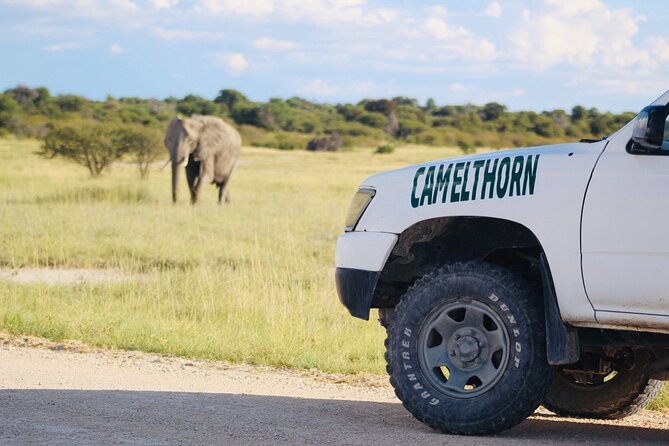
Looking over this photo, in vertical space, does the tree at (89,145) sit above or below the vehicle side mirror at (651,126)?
below

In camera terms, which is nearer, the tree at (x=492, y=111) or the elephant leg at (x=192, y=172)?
the elephant leg at (x=192, y=172)

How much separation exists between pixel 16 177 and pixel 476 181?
1024 inches

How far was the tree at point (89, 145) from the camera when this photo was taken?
107ft

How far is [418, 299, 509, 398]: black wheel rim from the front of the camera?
19.8 ft

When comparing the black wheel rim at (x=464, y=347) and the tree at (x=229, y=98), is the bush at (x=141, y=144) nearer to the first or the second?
the black wheel rim at (x=464, y=347)

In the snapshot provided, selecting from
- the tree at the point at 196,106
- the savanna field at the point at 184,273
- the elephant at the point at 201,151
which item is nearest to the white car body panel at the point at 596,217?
the savanna field at the point at 184,273

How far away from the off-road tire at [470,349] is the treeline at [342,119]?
5249cm

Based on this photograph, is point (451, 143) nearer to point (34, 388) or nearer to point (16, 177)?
point (16, 177)

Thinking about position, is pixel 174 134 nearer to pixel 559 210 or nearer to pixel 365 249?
pixel 365 249

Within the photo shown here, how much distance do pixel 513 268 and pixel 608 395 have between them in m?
1.09

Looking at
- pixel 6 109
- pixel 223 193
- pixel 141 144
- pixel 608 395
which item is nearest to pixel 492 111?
pixel 6 109

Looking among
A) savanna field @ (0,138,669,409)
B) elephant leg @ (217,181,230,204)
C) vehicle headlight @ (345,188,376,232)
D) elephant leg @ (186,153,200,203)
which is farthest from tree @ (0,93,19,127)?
vehicle headlight @ (345,188,376,232)

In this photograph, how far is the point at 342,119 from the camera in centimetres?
9531

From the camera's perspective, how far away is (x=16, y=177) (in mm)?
30484
